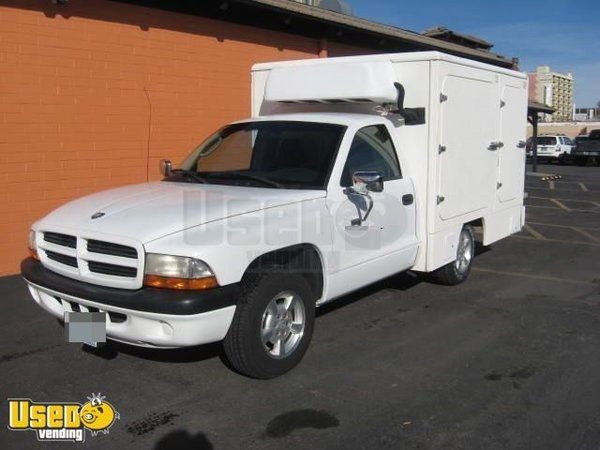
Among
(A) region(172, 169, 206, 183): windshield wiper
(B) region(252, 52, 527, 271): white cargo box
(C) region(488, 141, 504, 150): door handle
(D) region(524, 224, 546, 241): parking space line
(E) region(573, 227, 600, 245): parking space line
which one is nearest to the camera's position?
(A) region(172, 169, 206, 183): windshield wiper

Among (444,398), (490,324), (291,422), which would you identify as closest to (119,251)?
(291,422)

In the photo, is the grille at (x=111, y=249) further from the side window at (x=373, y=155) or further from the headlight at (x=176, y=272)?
the side window at (x=373, y=155)

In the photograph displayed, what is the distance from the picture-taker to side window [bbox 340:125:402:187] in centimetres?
512

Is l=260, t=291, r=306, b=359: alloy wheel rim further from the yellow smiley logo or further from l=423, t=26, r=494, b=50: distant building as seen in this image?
l=423, t=26, r=494, b=50: distant building

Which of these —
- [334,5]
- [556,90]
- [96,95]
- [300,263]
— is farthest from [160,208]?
[556,90]

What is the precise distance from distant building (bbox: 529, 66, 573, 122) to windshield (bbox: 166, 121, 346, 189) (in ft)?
249

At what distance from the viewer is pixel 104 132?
8172 millimetres

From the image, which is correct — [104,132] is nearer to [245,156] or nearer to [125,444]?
[245,156]

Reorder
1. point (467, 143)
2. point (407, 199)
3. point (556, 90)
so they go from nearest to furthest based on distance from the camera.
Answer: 1. point (407, 199)
2. point (467, 143)
3. point (556, 90)

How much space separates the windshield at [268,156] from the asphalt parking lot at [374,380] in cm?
138

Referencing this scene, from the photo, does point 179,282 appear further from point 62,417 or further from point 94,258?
point 62,417

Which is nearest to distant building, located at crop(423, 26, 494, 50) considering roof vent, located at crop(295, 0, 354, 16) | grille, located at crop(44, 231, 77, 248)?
roof vent, located at crop(295, 0, 354, 16)

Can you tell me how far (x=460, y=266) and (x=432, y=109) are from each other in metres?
2.03

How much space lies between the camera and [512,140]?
793 centimetres
